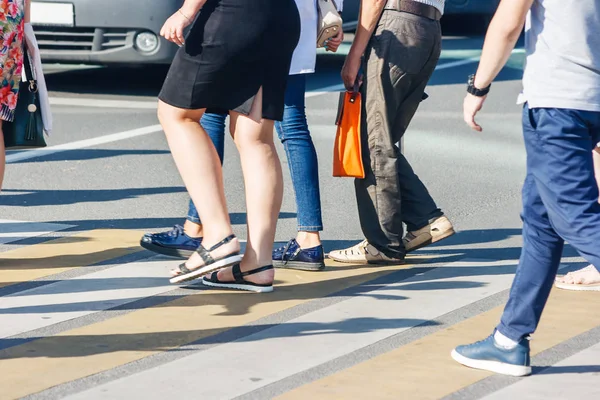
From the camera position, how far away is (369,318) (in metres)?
4.70

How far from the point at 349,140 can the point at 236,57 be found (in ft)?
3.21

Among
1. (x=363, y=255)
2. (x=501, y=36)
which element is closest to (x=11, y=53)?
(x=363, y=255)

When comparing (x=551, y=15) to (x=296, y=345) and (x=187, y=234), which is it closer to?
(x=296, y=345)

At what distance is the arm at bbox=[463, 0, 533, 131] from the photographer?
3807 mm

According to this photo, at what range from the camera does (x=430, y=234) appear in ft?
18.7

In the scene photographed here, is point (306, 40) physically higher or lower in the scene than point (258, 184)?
higher

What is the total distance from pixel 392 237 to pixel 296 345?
4.49ft

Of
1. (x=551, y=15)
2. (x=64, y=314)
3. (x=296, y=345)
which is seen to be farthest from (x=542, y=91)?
(x=64, y=314)

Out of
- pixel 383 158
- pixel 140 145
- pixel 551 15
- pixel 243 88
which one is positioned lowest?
pixel 140 145

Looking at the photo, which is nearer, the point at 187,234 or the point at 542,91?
the point at 542,91

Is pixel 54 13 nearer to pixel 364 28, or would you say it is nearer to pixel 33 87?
pixel 33 87

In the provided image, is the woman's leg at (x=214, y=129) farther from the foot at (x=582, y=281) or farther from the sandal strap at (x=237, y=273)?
the foot at (x=582, y=281)

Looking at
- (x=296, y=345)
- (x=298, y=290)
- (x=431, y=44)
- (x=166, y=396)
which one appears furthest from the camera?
(x=431, y=44)

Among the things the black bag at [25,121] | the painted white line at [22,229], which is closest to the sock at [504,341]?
the black bag at [25,121]
